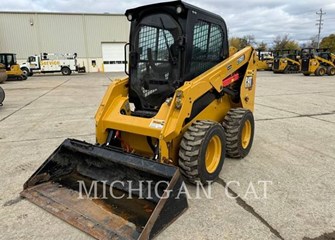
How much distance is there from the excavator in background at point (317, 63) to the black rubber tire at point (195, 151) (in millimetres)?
22825

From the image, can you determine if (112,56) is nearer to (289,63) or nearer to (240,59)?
(289,63)

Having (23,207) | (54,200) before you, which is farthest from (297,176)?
(23,207)

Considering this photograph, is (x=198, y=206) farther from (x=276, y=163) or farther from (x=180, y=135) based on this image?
(x=276, y=163)

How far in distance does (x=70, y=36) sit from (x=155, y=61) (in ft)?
120

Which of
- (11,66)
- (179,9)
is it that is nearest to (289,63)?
(11,66)

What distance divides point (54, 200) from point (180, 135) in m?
1.67

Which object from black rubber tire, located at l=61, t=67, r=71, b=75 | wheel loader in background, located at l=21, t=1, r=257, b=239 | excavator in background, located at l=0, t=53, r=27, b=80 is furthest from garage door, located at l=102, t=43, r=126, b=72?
wheel loader in background, located at l=21, t=1, r=257, b=239

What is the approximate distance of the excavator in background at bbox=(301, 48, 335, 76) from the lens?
76.4ft

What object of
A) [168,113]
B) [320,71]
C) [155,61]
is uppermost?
[155,61]

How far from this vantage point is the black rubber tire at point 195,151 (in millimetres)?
3430

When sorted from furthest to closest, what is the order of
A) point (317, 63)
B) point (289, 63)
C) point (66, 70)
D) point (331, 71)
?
point (66, 70) < point (289, 63) < point (331, 71) < point (317, 63)

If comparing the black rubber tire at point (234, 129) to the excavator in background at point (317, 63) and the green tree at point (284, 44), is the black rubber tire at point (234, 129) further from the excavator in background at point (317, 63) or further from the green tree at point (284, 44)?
the green tree at point (284, 44)

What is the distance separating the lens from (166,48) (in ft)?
12.9

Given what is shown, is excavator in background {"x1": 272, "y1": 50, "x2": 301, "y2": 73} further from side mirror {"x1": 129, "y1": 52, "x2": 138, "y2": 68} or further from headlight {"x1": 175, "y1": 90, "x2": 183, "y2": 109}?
headlight {"x1": 175, "y1": 90, "x2": 183, "y2": 109}
